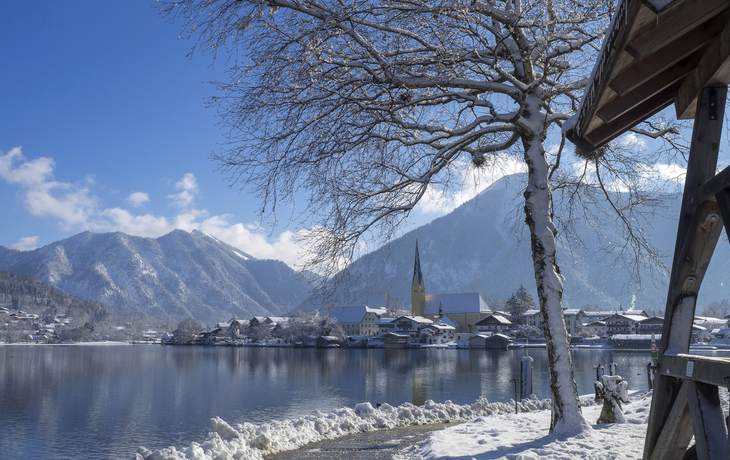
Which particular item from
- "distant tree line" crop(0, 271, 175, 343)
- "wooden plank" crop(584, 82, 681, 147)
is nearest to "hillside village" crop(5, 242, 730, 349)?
"distant tree line" crop(0, 271, 175, 343)

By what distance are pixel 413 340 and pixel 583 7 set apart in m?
98.3

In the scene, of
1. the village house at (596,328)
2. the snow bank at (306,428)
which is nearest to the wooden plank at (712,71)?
the snow bank at (306,428)

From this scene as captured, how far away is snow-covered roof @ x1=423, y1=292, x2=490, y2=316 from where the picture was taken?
13612 cm

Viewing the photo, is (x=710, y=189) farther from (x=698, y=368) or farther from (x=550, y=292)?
(x=550, y=292)

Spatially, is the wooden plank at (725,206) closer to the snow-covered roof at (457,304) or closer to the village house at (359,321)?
the village house at (359,321)

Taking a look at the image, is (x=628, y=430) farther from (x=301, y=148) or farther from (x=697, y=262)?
(x=301, y=148)

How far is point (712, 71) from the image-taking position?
3.58m

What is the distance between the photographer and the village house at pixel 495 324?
10919cm

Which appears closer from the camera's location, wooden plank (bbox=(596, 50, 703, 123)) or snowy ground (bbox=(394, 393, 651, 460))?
wooden plank (bbox=(596, 50, 703, 123))

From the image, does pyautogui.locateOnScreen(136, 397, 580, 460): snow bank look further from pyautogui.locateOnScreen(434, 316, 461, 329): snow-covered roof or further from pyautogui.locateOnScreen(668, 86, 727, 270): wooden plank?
pyautogui.locateOnScreen(434, 316, 461, 329): snow-covered roof

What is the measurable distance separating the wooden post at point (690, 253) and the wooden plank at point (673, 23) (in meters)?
0.61

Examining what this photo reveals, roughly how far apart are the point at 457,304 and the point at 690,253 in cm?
13955

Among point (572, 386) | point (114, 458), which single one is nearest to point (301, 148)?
point (572, 386)

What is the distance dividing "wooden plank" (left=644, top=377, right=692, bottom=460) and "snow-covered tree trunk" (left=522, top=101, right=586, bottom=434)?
11.3ft
